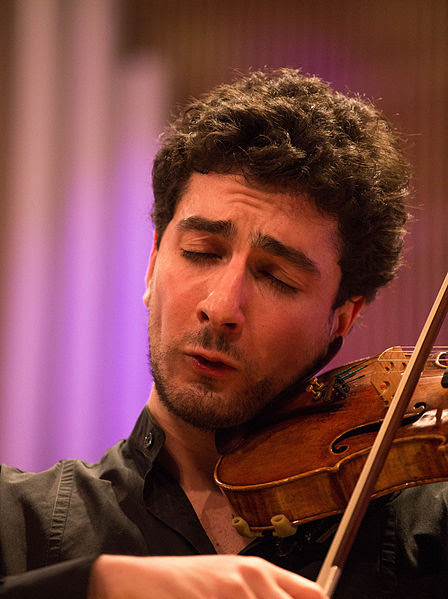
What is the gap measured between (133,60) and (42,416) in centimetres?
145

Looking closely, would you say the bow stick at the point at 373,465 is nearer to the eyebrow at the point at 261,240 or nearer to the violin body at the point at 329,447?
the violin body at the point at 329,447

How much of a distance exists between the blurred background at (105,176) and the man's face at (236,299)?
1065mm

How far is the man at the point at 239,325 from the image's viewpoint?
3.69 feet

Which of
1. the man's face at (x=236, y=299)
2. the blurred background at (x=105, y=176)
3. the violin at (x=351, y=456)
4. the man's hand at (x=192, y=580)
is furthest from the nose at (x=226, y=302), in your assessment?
the blurred background at (x=105, y=176)

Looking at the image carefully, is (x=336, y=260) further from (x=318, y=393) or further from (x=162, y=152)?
(x=162, y=152)

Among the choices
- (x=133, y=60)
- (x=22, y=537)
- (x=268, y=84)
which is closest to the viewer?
Result: (x=22, y=537)

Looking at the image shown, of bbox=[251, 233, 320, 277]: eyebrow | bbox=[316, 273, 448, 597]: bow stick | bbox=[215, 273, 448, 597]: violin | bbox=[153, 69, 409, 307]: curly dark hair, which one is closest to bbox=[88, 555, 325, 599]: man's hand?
bbox=[316, 273, 448, 597]: bow stick

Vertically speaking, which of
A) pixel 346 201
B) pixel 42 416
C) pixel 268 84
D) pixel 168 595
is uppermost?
pixel 268 84

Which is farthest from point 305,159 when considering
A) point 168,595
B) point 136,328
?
point 136,328

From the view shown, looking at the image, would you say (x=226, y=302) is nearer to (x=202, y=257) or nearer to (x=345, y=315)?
(x=202, y=257)

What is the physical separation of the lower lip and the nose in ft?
→ 0.23

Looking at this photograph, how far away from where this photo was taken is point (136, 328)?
8.14ft

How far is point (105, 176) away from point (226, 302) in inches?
58.6

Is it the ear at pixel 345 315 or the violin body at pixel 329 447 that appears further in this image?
the ear at pixel 345 315
